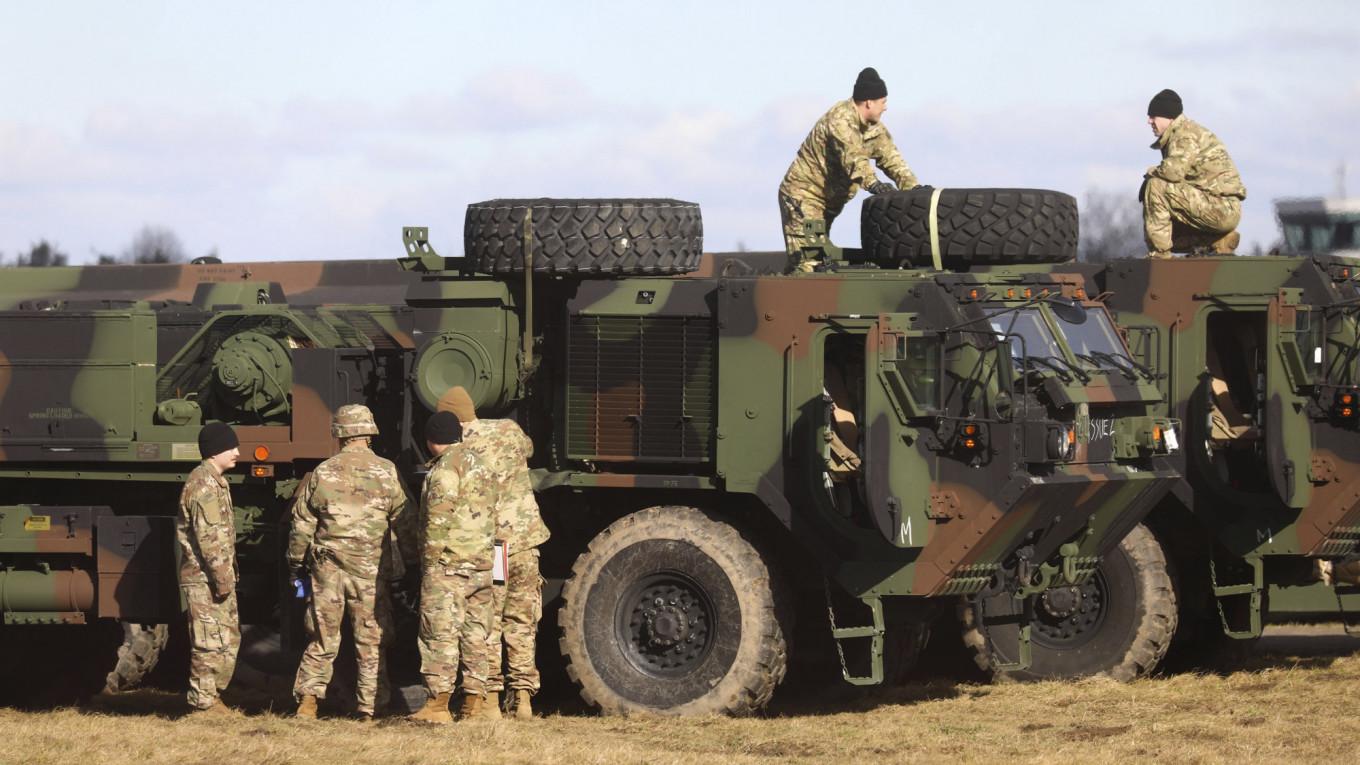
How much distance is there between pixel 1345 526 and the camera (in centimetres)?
1462

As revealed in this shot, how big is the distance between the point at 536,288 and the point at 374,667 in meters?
2.64

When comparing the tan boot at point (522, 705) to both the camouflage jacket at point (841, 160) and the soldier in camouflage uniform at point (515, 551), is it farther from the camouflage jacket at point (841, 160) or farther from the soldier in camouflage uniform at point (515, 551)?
the camouflage jacket at point (841, 160)

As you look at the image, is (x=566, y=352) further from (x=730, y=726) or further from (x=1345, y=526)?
(x=1345, y=526)

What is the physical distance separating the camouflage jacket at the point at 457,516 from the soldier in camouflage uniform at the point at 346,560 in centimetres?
39

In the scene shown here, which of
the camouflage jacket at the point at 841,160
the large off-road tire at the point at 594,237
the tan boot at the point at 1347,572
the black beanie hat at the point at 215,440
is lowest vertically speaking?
the tan boot at the point at 1347,572

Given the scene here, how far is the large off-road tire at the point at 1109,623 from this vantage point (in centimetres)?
1470

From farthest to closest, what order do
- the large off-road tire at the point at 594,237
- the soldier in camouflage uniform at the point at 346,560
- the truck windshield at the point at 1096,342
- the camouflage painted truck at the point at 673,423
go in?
the large off-road tire at the point at 594,237, the truck windshield at the point at 1096,342, the soldier in camouflage uniform at the point at 346,560, the camouflage painted truck at the point at 673,423

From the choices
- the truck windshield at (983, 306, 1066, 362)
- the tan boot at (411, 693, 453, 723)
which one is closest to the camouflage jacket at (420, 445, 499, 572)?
the tan boot at (411, 693, 453, 723)

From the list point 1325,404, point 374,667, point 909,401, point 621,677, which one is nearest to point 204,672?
point 374,667

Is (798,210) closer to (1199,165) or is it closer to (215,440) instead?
(1199,165)

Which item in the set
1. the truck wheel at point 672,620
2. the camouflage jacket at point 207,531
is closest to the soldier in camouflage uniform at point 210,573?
the camouflage jacket at point 207,531

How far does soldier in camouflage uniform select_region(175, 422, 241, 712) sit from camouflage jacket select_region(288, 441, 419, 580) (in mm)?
411

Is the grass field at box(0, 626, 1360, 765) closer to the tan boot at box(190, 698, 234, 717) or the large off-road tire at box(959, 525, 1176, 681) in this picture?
the tan boot at box(190, 698, 234, 717)

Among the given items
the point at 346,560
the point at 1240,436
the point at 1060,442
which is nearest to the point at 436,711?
the point at 346,560
